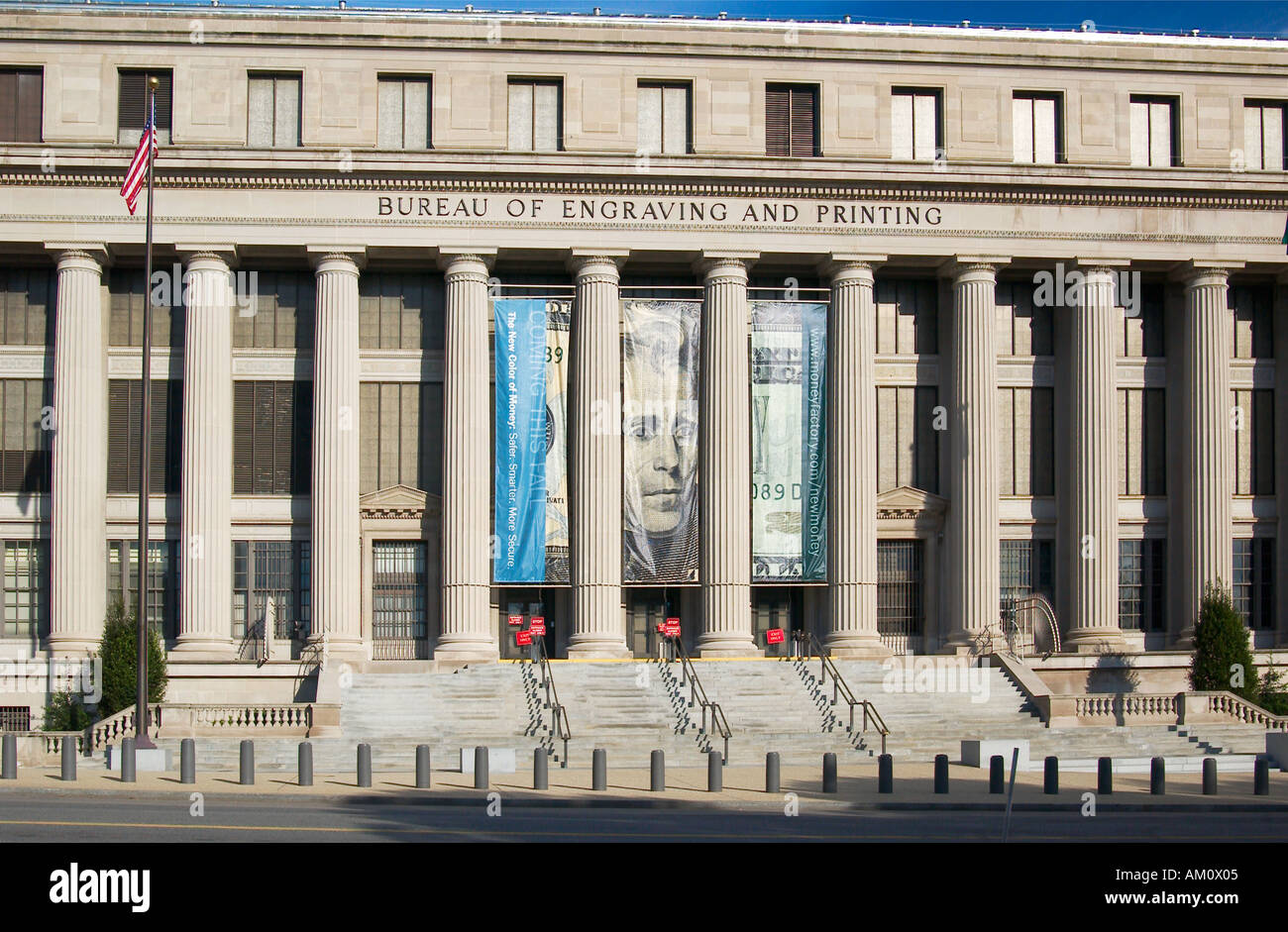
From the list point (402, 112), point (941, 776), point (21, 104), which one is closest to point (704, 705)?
point (941, 776)

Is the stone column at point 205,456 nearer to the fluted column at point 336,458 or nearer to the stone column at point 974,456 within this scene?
the fluted column at point 336,458

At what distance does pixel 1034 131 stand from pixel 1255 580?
1529 cm

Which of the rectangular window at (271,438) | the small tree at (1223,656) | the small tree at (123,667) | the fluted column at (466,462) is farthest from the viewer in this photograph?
the rectangular window at (271,438)

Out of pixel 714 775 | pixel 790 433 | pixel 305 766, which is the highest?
pixel 790 433

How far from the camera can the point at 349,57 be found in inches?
1886

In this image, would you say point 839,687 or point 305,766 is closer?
point 305,766

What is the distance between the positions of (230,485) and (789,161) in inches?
731

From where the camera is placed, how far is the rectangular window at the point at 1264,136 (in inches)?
2013

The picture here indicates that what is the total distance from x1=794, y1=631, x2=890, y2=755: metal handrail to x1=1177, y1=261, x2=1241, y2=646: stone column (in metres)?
11.1

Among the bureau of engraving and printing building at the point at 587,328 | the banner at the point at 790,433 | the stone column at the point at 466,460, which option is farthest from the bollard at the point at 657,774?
the banner at the point at 790,433

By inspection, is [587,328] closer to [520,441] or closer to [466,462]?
[520,441]

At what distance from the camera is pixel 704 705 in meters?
39.6

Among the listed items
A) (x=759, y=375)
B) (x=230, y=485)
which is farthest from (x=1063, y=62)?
(x=230, y=485)

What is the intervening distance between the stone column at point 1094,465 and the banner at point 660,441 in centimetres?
1123
